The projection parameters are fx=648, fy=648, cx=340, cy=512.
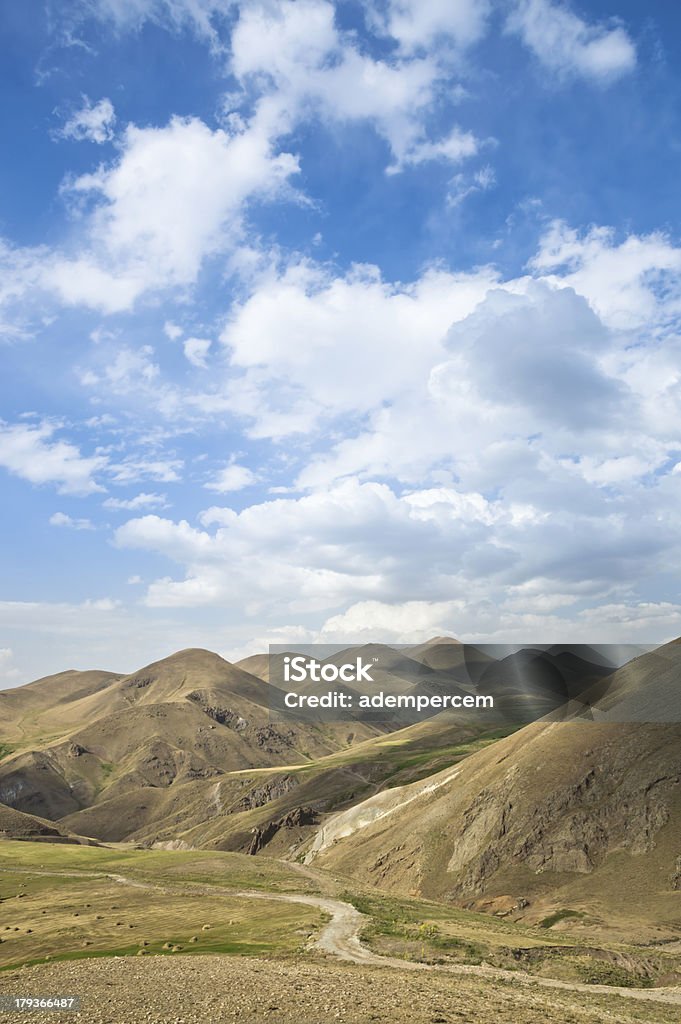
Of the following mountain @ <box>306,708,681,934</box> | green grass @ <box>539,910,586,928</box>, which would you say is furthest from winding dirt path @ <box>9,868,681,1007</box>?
mountain @ <box>306,708,681,934</box>

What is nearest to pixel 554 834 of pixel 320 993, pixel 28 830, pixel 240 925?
pixel 240 925

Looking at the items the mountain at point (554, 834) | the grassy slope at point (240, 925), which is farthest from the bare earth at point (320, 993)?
the mountain at point (554, 834)

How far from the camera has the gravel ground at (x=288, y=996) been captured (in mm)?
27234

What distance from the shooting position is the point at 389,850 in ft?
326

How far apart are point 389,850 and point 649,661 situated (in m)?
58.7

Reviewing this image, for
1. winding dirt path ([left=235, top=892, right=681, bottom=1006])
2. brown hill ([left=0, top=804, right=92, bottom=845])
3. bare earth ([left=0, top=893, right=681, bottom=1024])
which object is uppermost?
bare earth ([left=0, top=893, right=681, bottom=1024])

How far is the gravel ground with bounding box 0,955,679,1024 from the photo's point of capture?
2723 cm

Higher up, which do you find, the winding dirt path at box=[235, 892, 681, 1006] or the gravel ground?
the gravel ground

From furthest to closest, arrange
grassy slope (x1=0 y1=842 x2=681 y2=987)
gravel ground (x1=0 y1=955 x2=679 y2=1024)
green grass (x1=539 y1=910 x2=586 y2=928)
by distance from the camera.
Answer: green grass (x1=539 y1=910 x2=586 y2=928)
grassy slope (x1=0 y1=842 x2=681 y2=987)
gravel ground (x1=0 y1=955 x2=679 y2=1024)

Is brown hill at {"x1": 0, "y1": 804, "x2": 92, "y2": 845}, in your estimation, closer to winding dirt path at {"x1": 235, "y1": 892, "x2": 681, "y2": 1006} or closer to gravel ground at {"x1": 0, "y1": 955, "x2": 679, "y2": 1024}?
winding dirt path at {"x1": 235, "y1": 892, "x2": 681, "y2": 1006}

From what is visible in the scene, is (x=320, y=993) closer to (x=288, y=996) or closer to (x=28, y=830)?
(x=288, y=996)

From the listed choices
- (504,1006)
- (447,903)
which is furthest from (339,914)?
(504,1006)

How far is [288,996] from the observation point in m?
30.0

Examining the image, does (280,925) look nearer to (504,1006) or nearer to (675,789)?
(504,1006)
